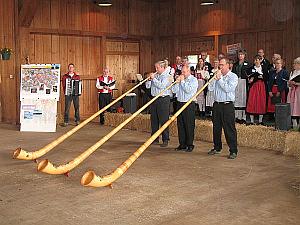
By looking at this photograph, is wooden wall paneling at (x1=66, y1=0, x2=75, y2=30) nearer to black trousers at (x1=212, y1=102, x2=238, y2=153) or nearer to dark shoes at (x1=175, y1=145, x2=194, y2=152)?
dark shoes at (x1=175, y1=145, x2=194, y2=152)

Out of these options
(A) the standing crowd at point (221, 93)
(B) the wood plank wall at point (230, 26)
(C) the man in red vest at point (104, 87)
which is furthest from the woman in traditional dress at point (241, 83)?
(C) the man in red vest at point (104, 87)

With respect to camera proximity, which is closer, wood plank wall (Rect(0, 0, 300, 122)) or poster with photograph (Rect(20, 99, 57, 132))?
poster with photograph (Rect(20, 99, 57, 132))

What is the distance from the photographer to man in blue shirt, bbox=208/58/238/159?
627 cm

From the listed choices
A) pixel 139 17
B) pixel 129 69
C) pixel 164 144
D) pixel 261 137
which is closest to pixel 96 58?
pixel 129 69

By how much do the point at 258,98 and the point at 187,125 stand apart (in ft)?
8.15

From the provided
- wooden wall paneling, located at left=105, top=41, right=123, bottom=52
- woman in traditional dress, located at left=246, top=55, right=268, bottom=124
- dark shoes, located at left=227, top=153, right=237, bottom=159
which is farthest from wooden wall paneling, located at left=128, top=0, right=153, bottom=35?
dark shoes, located at left=227, top=153, right=237, bottom=159

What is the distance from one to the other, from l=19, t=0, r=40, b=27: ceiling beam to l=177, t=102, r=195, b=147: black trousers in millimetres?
4749

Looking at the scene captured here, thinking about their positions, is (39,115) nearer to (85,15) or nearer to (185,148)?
(185,148)

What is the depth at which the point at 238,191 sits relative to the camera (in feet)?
15.4

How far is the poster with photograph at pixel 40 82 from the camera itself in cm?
930

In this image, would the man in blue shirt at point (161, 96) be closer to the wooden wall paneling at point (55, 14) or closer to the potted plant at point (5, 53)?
the potted plant at point (5, 53)

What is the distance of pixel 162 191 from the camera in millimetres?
4715

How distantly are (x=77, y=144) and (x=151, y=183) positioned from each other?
9.65ft

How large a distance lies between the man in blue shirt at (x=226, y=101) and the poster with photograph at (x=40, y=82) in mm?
4043
